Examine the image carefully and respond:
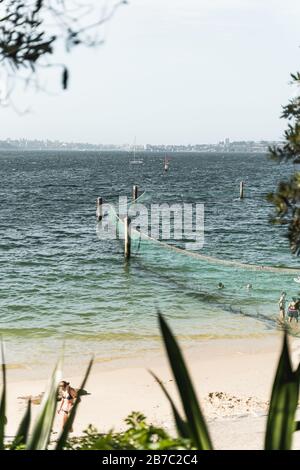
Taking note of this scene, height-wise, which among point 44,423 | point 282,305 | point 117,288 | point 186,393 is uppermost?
point 186,393

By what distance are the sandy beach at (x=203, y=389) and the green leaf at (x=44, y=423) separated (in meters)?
5.38

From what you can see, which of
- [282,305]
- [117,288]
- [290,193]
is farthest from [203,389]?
[117,288]

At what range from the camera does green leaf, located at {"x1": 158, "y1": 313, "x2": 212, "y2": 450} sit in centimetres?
303

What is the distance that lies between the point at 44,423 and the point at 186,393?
0.98 m

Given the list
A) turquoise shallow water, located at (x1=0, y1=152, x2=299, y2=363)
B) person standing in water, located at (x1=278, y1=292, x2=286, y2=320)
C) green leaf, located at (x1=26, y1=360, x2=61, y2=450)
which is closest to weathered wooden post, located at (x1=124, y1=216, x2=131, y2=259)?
turquoise shallow water, located at (x1=0, y1=152, x2=299, y2=363)

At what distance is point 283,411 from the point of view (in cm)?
330

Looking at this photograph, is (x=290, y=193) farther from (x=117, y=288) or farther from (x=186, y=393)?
(x=117, y=288)

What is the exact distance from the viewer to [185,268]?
3009 cm

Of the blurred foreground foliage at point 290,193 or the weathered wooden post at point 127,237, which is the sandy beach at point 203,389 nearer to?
the blurred foreground foliage at point 290,193

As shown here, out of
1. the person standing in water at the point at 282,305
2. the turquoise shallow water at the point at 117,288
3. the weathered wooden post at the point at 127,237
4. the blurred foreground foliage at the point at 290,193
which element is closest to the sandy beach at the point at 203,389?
the turquoise shallow water at the point at 117,288

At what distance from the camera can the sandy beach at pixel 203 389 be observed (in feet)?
33.8

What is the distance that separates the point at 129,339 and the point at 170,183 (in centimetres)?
7352

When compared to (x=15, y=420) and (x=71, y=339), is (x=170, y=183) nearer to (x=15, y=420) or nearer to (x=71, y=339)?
(x=71, y=339)
